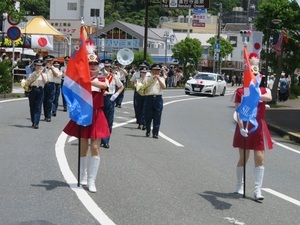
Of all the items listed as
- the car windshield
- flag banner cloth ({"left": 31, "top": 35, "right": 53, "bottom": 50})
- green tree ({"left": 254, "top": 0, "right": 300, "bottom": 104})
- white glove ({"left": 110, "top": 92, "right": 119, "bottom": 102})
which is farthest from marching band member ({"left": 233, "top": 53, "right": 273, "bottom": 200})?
flag banner cloth ({"left": 31, "top": 35, "right": 53, "bottom": 50})

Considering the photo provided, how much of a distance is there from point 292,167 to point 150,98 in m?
4.70

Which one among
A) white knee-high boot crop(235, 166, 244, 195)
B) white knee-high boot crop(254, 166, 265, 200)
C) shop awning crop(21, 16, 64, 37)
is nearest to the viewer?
white knee-high boot crop(254, 166, 265, 200)

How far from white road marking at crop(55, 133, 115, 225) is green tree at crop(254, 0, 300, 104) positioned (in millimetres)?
20893

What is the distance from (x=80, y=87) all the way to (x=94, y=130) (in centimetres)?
63

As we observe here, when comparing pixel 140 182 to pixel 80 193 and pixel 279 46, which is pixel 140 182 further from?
pixel 279 46

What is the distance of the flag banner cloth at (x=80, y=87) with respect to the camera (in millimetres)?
8609

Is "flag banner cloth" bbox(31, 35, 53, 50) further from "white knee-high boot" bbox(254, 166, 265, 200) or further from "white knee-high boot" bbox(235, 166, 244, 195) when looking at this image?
"white knee-high boot" bbox(254, 166, 265, 200)

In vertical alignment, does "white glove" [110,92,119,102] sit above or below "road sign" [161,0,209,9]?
below

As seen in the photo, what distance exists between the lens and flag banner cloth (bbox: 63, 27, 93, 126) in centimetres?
861

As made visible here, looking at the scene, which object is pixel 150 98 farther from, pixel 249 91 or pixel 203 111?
pixel 203 111

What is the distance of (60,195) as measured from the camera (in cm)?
837

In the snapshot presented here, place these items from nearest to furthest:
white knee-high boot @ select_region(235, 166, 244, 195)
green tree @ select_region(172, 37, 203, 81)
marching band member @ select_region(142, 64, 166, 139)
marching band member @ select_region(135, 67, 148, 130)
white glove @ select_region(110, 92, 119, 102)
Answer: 1. white knee-high boot @ select_region(235, 166, 244, 195)
2. white glove @ select_region(110, 92, 119, 102)
3. marching band member @ select_region(142, 64, 166, 139)
4. marching band member @ select_region(135, 67, 148, 130)
5. green tree @ select_region(172, 37, 203, 81)

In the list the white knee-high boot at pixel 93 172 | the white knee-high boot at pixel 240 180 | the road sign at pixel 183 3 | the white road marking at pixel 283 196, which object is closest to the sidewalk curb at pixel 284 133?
the white road marking at pixel 283 196

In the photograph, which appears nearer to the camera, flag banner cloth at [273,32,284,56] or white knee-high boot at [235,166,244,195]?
white knee-high boot at [235,166,244,195]
